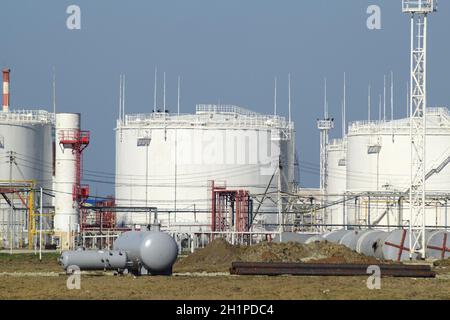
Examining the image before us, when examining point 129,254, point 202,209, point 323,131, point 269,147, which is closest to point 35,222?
point 202,209

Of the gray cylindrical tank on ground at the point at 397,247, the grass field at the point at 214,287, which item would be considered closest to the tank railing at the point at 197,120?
the gray cylindrical tank on ground at the point at 397,247

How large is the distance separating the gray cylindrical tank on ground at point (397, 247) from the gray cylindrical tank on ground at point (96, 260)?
19.1 m

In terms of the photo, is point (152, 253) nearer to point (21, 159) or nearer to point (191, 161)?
point (191, 161)

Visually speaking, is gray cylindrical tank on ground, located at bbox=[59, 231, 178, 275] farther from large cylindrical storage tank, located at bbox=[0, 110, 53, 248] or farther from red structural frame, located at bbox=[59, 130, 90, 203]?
large cylindrical storage tank, located at bbox=[0, 110, 53, 248]

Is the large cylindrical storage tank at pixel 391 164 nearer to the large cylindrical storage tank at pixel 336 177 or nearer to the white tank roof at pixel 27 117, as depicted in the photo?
the large cylindrical storage tank at pixel 336 177

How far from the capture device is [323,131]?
102938 millimetres

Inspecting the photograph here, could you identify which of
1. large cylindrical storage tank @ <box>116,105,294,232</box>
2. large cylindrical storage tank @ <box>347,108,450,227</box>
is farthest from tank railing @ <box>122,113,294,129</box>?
large cylindrical storage tank @ <box>347,108,450,227</box>

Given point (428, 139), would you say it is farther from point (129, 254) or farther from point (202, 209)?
point (129, 254)

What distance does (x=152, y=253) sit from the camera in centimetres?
3847

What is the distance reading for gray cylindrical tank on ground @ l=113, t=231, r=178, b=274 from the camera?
126 ft

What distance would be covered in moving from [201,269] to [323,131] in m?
58.1

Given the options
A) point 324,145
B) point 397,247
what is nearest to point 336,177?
point 324,145

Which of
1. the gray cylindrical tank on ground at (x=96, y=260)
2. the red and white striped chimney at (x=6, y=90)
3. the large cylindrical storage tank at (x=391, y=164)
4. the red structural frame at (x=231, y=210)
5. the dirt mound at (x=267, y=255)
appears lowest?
the dirt mound at (x=267, y=255)

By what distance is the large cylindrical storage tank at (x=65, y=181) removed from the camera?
73.1 metres
